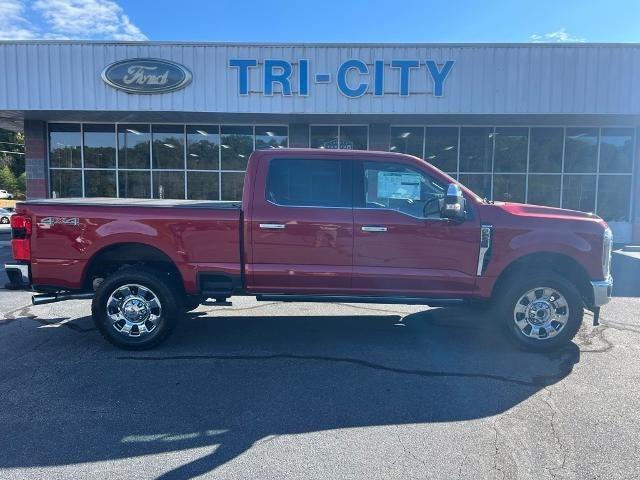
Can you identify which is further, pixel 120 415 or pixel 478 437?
pixel 120 415

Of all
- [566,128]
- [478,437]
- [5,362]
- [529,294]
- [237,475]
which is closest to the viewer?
[237,475]

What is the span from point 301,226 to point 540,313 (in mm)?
2688

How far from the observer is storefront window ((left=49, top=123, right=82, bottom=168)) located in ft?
54.2

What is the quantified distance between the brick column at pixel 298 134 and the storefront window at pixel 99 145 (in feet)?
20.3

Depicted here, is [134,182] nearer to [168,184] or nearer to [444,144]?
[168,184]

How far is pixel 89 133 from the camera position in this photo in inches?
653

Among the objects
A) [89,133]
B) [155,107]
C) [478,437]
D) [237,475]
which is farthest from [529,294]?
[89,133]

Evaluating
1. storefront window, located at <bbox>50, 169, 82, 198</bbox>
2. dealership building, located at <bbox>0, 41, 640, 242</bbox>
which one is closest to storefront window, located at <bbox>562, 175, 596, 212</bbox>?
dealership building, located at <bbox>0, 41, 640, 242</bbox>

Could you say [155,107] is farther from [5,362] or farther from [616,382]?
[616,382]

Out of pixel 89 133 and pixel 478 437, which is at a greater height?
pixel 89 133

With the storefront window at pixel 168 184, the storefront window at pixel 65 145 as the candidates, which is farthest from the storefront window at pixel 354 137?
the storefront window at pixel 65 145

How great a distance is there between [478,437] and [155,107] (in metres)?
13.5

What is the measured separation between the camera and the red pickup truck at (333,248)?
4.98 meters

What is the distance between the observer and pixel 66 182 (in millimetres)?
16641
